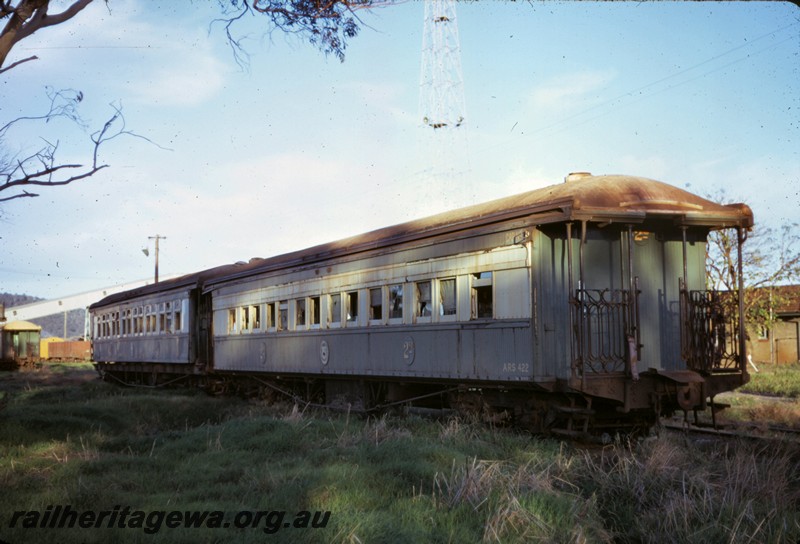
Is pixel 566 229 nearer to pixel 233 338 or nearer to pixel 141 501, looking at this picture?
pixel 141 501

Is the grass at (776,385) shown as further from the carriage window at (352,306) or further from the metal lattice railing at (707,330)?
the carriage window at (352,306)

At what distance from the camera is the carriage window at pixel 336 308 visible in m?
15.4

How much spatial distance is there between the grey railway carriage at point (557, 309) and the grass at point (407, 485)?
86 centimetres

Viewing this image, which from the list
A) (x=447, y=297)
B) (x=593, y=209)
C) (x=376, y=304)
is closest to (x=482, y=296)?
(x=447, y=297)

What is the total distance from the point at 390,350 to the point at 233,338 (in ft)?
26.3

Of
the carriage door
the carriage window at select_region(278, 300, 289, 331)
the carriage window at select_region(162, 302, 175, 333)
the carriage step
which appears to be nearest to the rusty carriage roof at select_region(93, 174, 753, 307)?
the carriage door

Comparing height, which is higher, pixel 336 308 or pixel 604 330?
pixel 336 308

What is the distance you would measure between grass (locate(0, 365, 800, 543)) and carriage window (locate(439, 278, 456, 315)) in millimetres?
1896

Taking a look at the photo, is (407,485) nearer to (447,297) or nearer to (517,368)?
(517,368)

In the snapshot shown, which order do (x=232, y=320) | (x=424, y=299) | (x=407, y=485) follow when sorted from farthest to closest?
(x=232, y=320), (x=424, y=299), (x=407, y=485)

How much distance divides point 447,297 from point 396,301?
1.51m

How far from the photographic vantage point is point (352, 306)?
594 inches

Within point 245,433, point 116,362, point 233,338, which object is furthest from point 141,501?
point 116,362

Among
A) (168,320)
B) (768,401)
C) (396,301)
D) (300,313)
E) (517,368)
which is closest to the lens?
(517,368)
